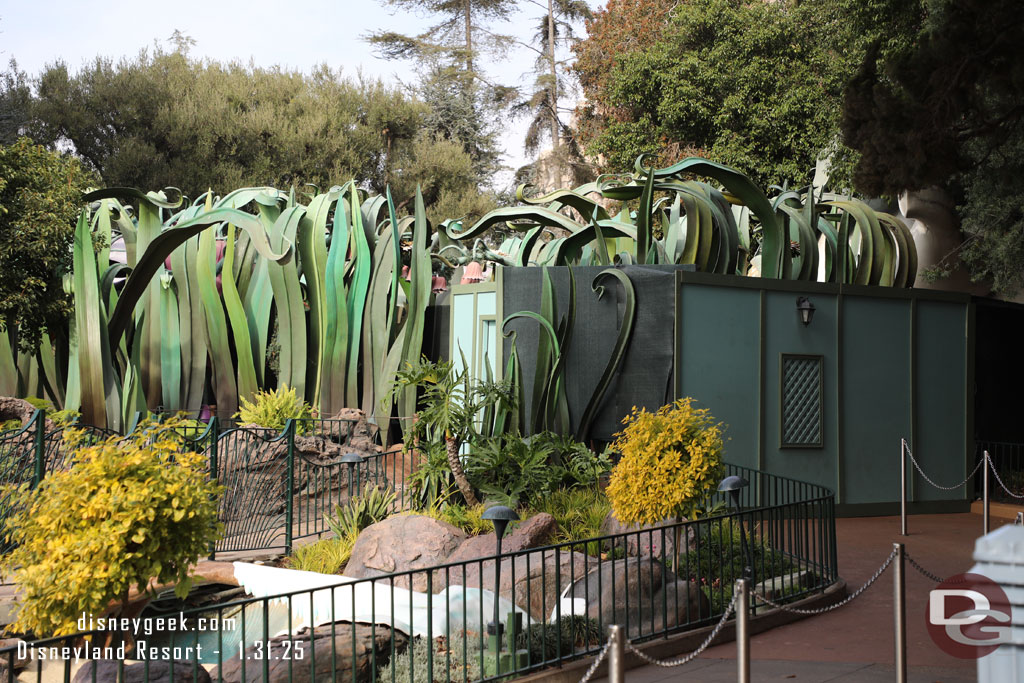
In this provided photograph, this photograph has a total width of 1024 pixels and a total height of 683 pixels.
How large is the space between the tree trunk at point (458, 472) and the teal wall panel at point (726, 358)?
2.78 metres

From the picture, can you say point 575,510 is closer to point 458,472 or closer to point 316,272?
point 458,472

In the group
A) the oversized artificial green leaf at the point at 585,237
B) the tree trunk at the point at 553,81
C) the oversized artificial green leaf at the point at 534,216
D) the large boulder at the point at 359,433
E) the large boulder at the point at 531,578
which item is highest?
the tree trunk at the point at 553,81

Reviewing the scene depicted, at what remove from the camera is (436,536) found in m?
8.39

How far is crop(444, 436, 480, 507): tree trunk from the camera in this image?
9539 millimetres

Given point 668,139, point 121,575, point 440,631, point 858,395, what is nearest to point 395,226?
point 858,395

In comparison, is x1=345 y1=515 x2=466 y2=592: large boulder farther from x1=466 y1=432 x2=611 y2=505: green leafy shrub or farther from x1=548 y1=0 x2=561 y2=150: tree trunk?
x1=548 y1=0 x2=561 y2=150: tree trunk

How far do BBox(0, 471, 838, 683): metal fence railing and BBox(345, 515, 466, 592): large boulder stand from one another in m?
0.24

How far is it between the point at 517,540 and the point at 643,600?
1.92 metres

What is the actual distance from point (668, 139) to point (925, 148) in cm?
1735

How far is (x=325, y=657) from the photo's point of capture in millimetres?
5656

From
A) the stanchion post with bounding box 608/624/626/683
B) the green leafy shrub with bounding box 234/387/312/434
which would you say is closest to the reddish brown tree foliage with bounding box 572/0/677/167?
the green leafy shrub with bounding box 234/387/312/434

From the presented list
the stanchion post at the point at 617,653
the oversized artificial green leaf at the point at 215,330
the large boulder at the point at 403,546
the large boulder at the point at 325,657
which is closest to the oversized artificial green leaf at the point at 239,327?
the oversized artificial green leaf at the point at 215,330

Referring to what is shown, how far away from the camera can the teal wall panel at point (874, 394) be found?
38.3 ft

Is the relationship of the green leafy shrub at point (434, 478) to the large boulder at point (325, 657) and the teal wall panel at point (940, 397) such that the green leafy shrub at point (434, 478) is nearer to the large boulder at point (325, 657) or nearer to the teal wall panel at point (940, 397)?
the large boulder at point (325, 657)
